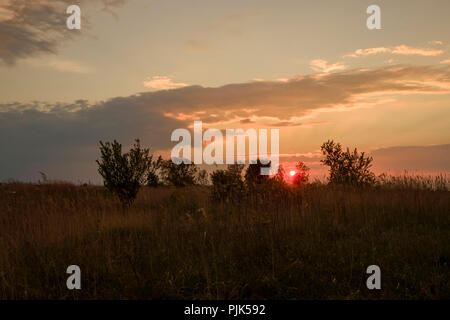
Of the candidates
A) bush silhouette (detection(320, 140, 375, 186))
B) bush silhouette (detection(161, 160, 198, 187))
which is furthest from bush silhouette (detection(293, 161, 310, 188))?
bush silhouette (detection(161, 160, 198, 187))

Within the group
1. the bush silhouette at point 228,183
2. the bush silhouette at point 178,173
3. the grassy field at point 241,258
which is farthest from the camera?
the bush silhouette at point 178,173

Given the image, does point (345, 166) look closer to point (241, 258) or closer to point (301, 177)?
point (301, 177)

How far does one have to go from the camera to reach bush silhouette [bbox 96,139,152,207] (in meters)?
14.3

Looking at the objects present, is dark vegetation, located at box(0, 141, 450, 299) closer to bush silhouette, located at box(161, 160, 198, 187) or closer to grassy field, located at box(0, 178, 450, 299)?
grassy field, located at box(0, 178, 450, 299)

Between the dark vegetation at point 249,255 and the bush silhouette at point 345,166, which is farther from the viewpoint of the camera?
the bush silhouette at point 345,166

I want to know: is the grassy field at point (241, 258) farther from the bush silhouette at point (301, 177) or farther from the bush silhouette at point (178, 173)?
the bush silhouette at point (178, 173)

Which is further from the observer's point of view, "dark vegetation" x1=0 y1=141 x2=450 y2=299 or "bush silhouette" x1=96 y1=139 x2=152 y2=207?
"bush silhouette" x1=96 y1=139 x2=152 y2=207

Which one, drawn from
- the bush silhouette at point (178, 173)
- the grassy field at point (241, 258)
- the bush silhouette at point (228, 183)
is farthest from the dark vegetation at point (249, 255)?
the bush silhouette at point (178, 173)

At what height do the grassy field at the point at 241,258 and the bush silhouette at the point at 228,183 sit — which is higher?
the bush silhouette at the point at 228,183

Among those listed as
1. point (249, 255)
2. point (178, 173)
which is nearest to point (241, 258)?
point (249, 255)

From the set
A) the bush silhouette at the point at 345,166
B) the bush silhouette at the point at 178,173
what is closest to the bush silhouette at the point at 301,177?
the bush silhouette at the point at 345,166

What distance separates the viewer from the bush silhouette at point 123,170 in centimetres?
1429

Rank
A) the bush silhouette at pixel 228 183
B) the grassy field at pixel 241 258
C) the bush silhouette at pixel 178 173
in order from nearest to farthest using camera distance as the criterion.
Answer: the grassy field at pixel 241 258 < the bush silhouette at pixel 228 183 < the bush silhouette at pixel 178 173
